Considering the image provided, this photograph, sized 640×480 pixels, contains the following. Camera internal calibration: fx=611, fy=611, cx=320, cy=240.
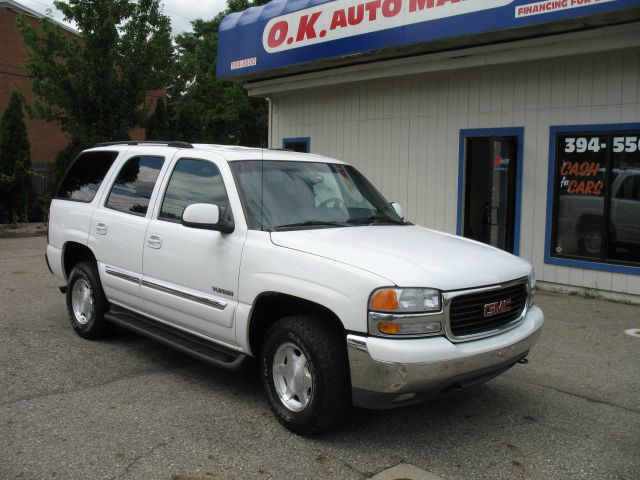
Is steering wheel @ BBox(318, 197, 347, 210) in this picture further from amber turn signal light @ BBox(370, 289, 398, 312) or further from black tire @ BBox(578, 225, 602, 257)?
black tire @ BBox(578, 225, 602, 257)

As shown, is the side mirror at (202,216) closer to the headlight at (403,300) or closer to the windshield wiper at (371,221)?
the windshield wiper at (371,221)

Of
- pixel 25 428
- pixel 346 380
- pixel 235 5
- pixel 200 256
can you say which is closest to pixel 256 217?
pixel 200 256

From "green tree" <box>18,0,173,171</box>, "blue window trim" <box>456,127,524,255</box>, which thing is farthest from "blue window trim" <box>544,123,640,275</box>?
"green tree" <box>18,0,173,171</box>

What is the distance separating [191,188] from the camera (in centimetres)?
500

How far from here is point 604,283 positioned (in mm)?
8562

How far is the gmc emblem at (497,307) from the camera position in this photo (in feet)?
12.8

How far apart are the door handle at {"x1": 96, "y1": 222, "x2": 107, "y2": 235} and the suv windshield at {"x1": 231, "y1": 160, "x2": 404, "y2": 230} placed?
5.60 ft

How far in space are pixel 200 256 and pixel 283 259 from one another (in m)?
0.88

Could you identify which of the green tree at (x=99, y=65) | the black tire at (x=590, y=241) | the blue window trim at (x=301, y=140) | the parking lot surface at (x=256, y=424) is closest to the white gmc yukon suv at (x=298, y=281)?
the parking lot surface at (x=256, y=424)

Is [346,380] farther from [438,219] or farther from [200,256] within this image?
[438,219]

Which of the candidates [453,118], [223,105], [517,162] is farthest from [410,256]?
[223,105]

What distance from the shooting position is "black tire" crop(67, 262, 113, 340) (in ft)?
19.3

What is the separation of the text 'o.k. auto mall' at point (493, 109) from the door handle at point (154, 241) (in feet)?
18.6

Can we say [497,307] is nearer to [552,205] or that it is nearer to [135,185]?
[135,185]
